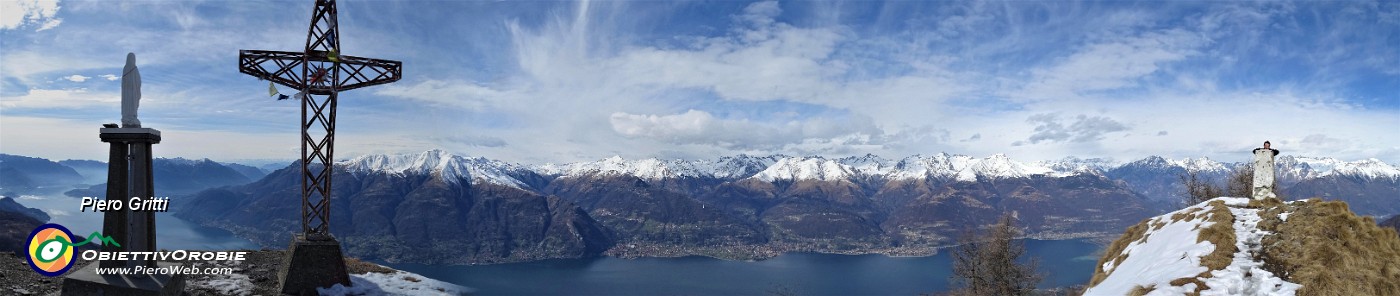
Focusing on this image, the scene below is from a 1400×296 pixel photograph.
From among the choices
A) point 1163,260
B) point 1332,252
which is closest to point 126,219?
point 1163,260

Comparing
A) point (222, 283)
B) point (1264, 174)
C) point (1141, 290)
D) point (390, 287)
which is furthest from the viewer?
point (390, 287)

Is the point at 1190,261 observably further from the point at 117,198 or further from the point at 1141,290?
the point at 117,198

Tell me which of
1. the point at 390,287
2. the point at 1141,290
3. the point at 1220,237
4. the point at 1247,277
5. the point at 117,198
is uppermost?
the point at 117,198

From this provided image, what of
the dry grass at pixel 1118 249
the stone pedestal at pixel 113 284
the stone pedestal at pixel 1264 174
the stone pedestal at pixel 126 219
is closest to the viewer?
the stone pedestal at pixel 113 284

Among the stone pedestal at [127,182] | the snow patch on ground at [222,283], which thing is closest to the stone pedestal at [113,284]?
the stone pedestal at [127,182]

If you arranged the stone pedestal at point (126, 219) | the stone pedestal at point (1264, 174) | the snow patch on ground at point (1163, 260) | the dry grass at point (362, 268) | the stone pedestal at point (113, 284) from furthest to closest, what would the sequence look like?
1. the dry grass at point (362, 268)
2. the stone pedestal at point (1264, 174)
3. the stone pedestal at point (126, 219)
4. the stone pedestal at point (113, 284)
5. the snow patch on ground at point (1163, 260)

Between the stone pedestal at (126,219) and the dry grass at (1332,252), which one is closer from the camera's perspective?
the dry grass at (1332,252)
